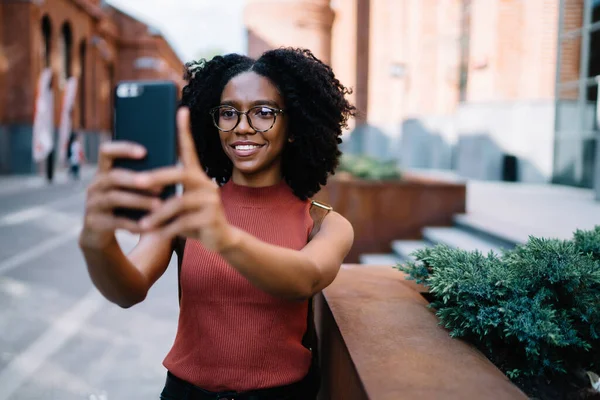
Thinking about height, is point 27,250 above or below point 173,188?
below

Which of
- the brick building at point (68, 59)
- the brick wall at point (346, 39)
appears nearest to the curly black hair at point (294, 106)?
the brick building at point (68, 59)

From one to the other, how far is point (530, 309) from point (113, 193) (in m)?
1.48

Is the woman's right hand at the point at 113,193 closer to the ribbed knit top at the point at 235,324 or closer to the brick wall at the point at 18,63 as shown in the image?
the ribbed knit top at the point at 235,324

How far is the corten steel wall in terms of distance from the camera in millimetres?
13117

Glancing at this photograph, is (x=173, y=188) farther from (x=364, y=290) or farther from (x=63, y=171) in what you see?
(x=63, y=171)

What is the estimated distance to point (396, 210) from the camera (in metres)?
7.09

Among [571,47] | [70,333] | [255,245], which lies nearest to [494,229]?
[70,333]

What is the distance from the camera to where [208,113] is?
1.94 meters

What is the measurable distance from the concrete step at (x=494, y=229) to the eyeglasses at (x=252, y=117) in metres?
3.63

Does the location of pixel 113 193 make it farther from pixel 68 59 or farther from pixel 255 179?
pixel 68 59

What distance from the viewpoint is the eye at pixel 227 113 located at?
A: 1.74m

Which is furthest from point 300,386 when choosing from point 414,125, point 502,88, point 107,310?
point 414,125

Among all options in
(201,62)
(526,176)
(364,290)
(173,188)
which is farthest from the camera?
(526,176)

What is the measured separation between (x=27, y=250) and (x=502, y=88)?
1220 centimetres
